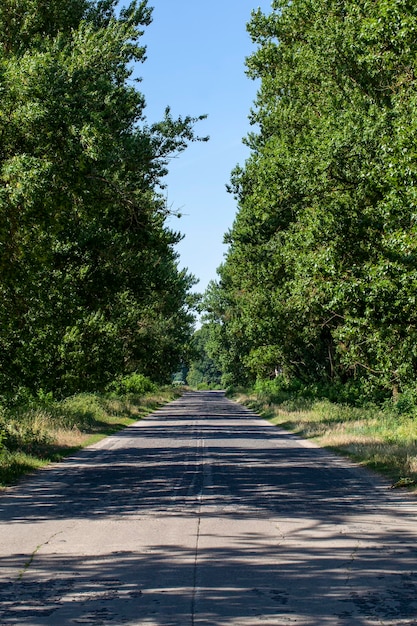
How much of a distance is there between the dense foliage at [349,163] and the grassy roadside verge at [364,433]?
1.83 meters

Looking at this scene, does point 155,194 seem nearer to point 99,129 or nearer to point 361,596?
point 99,129

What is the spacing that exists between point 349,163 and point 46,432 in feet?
38.3

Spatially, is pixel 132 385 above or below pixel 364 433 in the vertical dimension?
above

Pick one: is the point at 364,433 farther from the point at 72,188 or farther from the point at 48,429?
the point at 72,188

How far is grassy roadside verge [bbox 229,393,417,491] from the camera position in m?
17.0

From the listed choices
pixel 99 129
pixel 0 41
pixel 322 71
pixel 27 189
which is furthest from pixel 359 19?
pixel 27 189

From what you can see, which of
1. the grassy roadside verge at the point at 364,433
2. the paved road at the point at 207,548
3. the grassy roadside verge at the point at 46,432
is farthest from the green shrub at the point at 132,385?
the paved road at the point at 207,548

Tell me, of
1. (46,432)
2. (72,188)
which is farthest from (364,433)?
(72,188)

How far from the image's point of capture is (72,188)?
15.5 m

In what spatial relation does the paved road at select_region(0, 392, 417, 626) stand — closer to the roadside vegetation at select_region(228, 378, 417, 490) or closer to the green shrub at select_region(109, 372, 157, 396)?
the roadside vegetation at select_region(228, 378, 417, 490)

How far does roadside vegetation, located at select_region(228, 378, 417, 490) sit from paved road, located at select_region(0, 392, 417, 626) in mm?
911

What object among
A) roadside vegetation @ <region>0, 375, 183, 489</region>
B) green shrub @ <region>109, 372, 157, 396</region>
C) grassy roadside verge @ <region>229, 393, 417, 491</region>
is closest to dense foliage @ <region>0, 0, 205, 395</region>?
roadside vegetation @ <region>0, 375, 183, 489</region>

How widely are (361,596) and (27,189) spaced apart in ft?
29.7

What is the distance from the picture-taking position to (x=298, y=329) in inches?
1682
